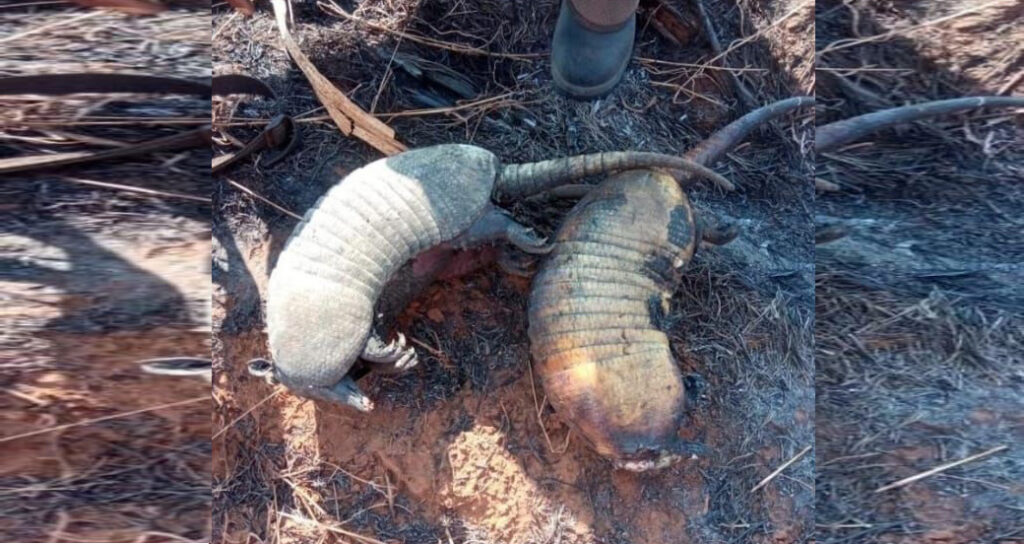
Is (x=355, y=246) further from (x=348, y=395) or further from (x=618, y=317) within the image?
(x=618, y=317)

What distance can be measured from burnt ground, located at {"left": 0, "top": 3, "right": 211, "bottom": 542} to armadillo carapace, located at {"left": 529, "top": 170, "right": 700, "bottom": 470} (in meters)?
1.09

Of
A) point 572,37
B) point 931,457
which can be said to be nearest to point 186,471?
point 572,37

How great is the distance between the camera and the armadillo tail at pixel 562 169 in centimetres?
262

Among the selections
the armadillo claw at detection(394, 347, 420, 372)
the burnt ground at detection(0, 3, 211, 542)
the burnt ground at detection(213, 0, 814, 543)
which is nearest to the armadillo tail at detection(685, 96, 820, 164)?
the burnt ground at detection(213, 0, 814, 543)

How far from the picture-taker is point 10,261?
2.51 metres

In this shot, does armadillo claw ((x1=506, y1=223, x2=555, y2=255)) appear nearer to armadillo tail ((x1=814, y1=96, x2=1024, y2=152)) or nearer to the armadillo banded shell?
the armadillo banded shell

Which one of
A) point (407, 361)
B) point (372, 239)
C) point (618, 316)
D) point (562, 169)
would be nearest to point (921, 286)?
point (618, 316)

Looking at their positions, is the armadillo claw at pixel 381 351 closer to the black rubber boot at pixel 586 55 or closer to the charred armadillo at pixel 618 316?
the charred armadillo at pixel 618 316

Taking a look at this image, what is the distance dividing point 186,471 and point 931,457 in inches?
96.1

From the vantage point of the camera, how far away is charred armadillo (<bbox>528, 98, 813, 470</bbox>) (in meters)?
2.56

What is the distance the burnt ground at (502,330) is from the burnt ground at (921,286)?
12cm

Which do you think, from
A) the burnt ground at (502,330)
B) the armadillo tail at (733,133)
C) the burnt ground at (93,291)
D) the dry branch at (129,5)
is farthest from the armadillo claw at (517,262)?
the dry branch at (129,5)

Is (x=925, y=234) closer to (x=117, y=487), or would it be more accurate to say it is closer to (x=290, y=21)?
(x=290, y=21)

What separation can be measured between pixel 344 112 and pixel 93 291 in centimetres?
95
